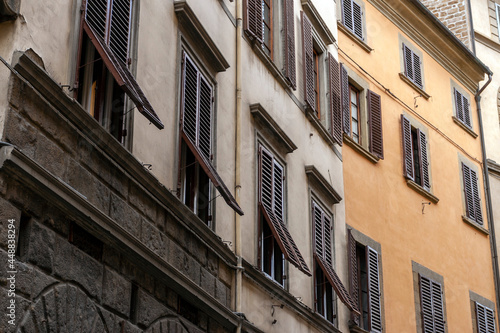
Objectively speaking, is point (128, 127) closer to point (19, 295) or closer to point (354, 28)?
point (19, 295)

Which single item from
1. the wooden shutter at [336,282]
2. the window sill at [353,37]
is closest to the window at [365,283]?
the wooden shutter at [336,282]

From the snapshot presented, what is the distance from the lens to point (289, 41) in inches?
531

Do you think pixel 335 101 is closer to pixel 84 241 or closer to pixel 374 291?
pixel 374 291

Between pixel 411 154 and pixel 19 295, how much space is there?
1317 cm

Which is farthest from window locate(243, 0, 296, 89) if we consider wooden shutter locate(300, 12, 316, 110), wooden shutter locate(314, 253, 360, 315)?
wooden shutter locate(314, 253, 360, 315)

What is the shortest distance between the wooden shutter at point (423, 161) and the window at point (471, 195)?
73.5 inches

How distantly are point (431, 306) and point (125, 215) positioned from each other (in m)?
10.5

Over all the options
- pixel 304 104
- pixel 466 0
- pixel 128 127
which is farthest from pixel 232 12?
pixel 466 0

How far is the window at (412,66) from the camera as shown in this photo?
1947 cm

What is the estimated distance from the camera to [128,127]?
26.9ft

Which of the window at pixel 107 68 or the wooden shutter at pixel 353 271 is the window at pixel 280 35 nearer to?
the wooden shutter at pixel 353 271

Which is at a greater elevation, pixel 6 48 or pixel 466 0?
pixel 466 0

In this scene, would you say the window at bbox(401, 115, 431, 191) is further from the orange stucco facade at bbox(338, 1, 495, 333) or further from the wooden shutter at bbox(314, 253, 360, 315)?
the wooden shutter at bbox(314, 253, 360, 315)

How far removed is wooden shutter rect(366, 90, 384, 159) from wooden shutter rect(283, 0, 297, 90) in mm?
3758
